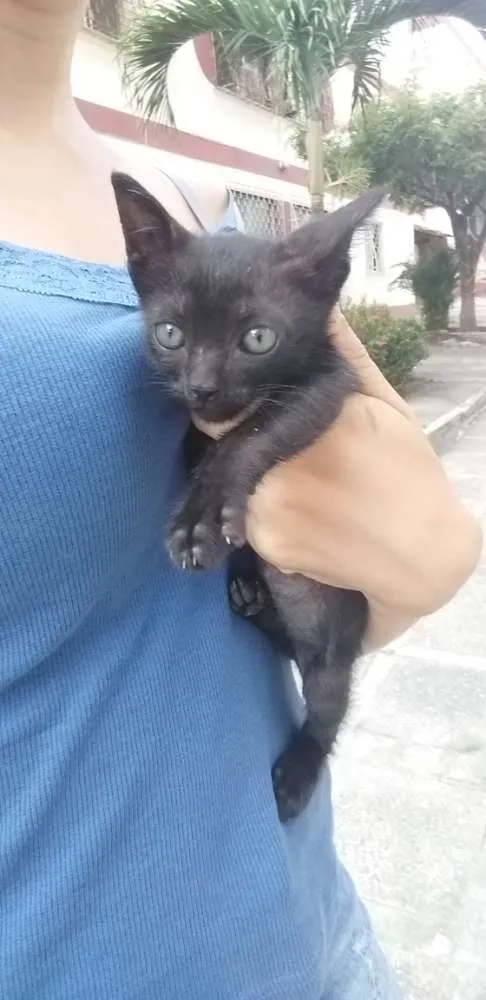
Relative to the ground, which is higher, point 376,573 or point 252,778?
point 376,573

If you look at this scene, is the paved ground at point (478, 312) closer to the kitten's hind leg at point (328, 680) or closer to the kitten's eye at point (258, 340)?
the kitten's hind leg at point (328, 680)

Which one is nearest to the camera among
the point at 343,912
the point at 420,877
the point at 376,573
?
the point at 376,573

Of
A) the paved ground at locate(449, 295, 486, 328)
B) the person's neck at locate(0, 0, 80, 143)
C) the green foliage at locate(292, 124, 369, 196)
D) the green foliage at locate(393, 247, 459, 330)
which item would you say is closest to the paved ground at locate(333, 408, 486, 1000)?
the person's neck at locate(0, 0, 80, 143)

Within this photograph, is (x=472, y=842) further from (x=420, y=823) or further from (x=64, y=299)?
(x=64, y=299)

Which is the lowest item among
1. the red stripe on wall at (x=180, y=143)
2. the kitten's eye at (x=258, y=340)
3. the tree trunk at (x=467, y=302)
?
the tree trunk at (x=467, y=302)

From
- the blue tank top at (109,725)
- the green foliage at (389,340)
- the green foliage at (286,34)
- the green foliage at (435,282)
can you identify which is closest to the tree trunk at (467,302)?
the green foliage at (435,282)

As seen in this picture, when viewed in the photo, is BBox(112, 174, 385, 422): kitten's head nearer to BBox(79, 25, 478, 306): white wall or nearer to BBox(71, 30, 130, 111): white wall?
BBox(79, 25, 478, 306): white wall

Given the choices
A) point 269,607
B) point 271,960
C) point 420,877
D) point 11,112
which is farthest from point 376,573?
point 420,877

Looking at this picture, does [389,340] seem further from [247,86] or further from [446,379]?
[247,86]
